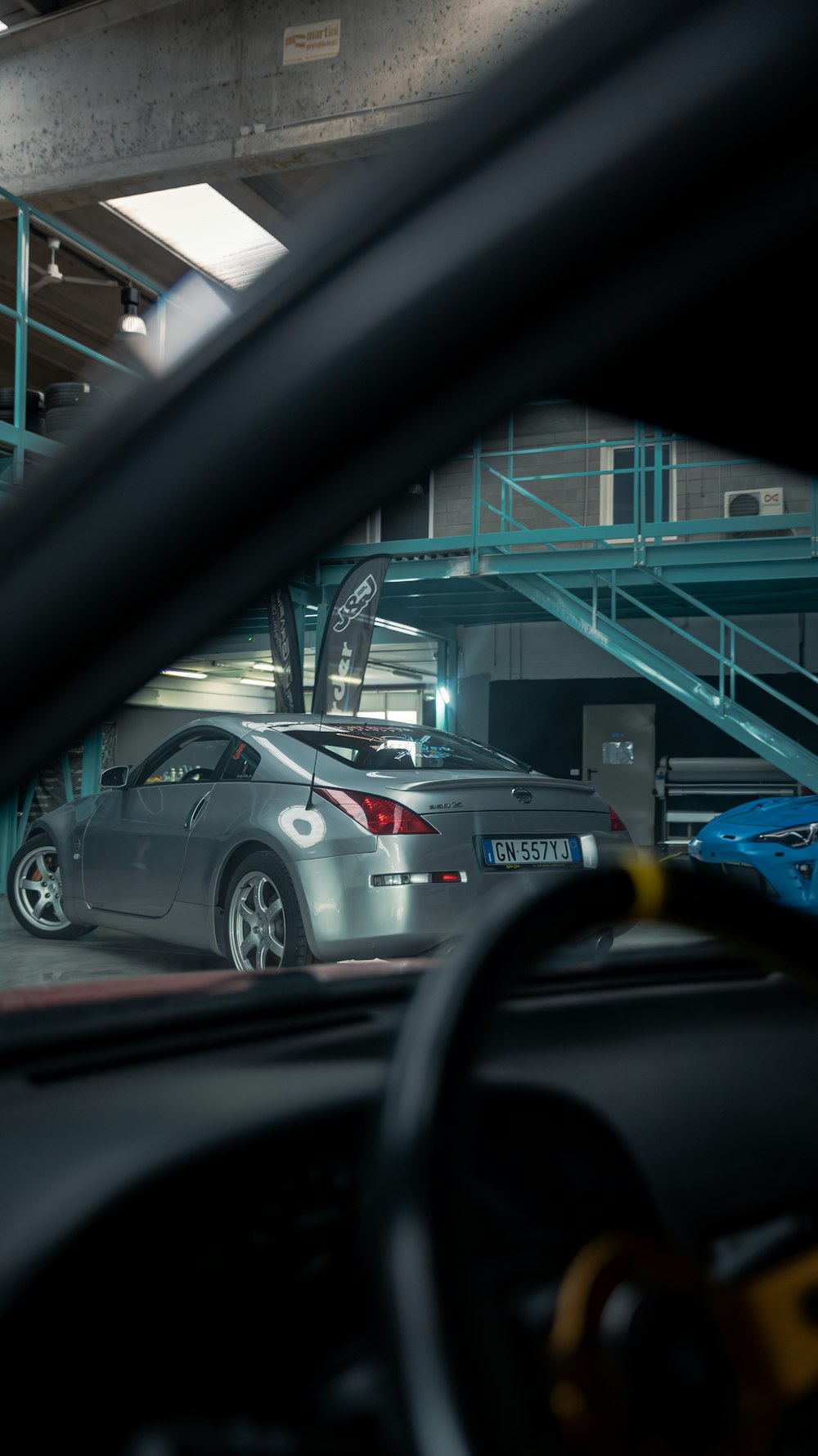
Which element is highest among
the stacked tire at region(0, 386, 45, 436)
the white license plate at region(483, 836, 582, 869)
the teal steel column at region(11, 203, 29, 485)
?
the teal steel column at region(11, 203, 29, 485)

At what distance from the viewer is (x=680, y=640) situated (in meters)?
9.02

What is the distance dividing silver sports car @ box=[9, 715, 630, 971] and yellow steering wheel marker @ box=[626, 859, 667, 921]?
2.09 metres

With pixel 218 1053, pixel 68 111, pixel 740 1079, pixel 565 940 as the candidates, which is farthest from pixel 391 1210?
pixel 68 111

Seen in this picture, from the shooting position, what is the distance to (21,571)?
328 millimetres

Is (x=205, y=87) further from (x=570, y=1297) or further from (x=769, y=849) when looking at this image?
(x=570, y=1297)

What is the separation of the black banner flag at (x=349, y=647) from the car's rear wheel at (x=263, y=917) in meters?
1.65

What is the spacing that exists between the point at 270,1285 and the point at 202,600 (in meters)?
0.67

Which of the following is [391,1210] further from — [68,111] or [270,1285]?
[68,111]

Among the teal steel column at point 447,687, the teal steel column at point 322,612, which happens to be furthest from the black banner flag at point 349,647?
the teal steel column at point 447,687

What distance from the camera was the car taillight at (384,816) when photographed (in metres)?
3.12

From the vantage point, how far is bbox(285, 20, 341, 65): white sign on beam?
455cm

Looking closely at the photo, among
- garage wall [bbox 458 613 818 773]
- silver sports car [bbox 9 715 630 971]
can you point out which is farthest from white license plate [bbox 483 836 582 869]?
garage wall [bbox 458 613 818 773]

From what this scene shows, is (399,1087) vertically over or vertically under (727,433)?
under

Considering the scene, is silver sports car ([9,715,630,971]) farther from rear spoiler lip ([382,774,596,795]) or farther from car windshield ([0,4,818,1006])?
car windshield ([0,4,818,1006])
